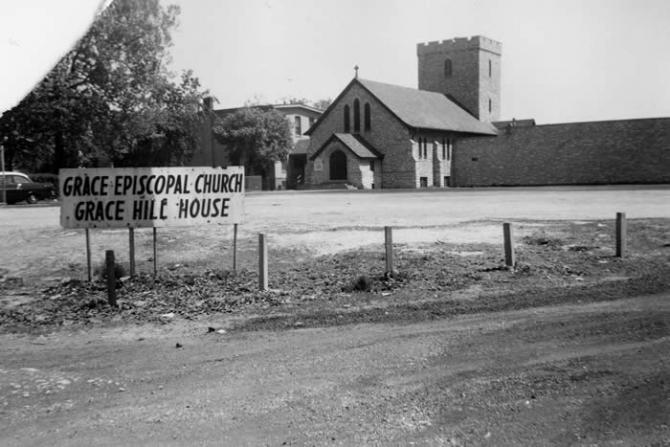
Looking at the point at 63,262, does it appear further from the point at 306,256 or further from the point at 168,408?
the point at 168,408

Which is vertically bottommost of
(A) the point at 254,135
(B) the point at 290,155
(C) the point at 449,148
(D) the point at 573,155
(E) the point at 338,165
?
(E) the point at 338,165

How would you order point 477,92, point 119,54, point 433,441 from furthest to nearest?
point 477,92
point 119,54
point 433,441

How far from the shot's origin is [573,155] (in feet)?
177

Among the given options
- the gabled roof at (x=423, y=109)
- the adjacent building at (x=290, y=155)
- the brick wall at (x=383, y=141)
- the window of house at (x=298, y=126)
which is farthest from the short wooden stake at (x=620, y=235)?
the window of house at (x=298, y=126)

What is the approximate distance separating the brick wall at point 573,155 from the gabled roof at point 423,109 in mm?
4363

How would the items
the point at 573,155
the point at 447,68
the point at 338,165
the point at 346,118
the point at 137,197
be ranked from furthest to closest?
the point at 447,68
the point at 346,118
the point at 338,165
the point at 573,155
the point at 137,197

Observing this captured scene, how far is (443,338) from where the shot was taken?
21.2 ft

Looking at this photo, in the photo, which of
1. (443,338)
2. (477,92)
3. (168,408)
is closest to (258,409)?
(168,408)

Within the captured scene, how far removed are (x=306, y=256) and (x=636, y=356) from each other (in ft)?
24.6

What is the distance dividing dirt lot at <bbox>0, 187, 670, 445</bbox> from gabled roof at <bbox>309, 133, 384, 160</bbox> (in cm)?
4357

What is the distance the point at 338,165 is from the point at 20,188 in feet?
99.5

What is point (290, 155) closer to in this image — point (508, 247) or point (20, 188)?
point (20, 188)

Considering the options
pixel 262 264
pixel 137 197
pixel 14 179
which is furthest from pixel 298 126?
pixel 262 264

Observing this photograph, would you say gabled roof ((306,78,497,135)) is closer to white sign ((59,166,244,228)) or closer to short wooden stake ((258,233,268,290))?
white sign ((59,166,244,228))
